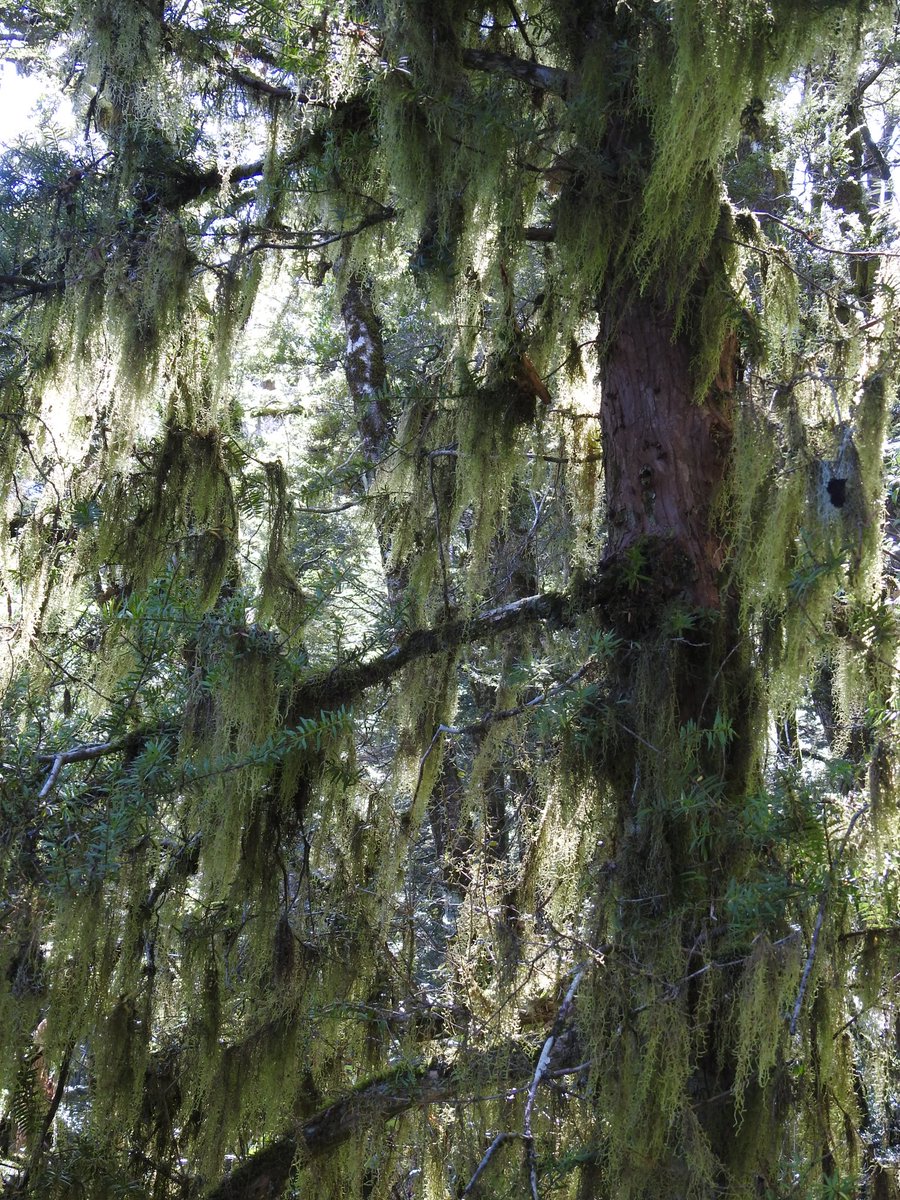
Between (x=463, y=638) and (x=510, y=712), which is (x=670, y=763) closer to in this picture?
(x=510, y=712)

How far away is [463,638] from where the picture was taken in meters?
3.34

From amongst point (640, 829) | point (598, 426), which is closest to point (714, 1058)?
point (640, 829)

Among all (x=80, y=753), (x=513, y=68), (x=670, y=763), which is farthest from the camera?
(x=513, y=68)

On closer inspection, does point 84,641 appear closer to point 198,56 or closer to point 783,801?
point 198,56

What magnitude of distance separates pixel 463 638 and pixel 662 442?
855 millimetres

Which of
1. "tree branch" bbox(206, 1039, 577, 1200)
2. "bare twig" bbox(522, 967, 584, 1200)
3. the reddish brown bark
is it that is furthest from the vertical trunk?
"tree branch" bbox(206, 1039, 577, 1200)

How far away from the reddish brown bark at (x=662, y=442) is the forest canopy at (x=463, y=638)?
0.05 ft

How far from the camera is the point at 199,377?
3.94 metres

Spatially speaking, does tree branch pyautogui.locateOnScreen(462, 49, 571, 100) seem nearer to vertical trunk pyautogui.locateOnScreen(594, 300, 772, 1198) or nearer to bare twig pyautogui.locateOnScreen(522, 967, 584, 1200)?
vertical trunk pyautogui.locateOnScreen(594, 300, 772, 1198)

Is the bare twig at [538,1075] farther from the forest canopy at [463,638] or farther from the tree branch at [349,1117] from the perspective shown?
the tree branch at [349,1117]

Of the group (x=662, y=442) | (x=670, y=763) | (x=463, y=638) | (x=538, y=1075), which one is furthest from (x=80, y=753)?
(x=662, y=442)

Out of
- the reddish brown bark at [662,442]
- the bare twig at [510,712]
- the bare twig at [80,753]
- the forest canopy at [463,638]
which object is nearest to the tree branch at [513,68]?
the forest canopy at [463,638]

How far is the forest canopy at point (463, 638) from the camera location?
2.59 meters

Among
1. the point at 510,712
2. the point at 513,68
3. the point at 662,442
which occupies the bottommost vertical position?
the point at 510,712
